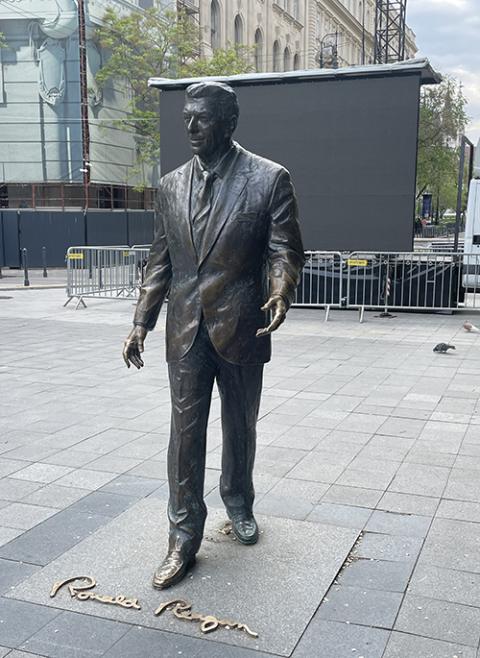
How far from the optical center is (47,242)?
91.1ft

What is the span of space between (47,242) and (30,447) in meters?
22.9

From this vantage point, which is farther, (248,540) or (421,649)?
(248,540)

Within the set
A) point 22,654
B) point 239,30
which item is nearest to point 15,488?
point 22,654

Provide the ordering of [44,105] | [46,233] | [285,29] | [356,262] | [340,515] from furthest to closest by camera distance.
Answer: [285,29] → [44,105] → [46,233] → [356,262] → [340,515]

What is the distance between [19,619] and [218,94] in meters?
2.64

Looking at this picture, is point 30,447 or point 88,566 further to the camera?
point 30,447

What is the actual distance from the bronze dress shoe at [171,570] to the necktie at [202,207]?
5.04 feet

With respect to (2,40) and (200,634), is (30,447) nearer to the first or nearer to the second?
(200,634)

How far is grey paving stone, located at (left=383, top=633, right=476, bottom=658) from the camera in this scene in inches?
121

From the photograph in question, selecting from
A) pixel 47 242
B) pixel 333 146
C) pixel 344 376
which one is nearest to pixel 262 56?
pixel 47 242

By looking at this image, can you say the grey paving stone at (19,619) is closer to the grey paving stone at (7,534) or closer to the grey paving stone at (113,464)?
the grey paving stone at (7,534)

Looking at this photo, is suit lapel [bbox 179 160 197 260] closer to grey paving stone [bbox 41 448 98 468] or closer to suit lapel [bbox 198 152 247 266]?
suit lapel [bbox 198 152 247 266]

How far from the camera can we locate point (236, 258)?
362 cm

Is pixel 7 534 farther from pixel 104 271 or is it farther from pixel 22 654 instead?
pixel 104 271
